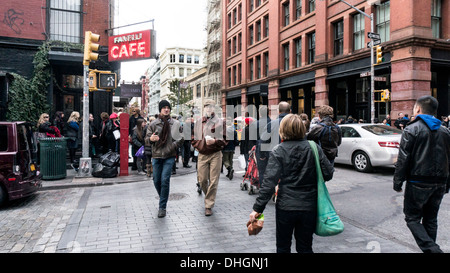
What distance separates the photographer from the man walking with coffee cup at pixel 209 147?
5.88 meters

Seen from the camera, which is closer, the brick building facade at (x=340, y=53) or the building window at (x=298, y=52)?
the brick building facade at (x=340, y=53)

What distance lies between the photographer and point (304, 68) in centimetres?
2495

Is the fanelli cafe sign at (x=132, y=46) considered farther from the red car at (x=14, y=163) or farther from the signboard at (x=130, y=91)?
the red car at (x=14, y=163)

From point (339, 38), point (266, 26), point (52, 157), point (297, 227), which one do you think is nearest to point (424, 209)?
point (297, 227)

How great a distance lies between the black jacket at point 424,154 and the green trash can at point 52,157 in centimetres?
891

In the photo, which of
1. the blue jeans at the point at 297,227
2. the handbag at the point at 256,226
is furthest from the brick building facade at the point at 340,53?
the handbag at the point at 256,226

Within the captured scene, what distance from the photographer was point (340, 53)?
2167cm

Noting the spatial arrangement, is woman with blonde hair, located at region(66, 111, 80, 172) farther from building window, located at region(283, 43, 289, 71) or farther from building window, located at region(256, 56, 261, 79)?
building window, located at region(256, 56, 261, 79)

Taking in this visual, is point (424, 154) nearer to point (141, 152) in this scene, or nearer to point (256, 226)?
point (256, 226)

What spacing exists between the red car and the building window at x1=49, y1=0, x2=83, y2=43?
8.65 metres

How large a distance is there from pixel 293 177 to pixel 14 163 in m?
5.94

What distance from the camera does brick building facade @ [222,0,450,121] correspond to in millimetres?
16609
